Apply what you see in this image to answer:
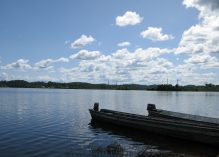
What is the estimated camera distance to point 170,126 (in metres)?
23.3

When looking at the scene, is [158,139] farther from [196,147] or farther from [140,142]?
[196,147]

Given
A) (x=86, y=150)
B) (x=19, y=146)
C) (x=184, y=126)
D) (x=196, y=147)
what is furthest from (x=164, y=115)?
(x=19, y=146)

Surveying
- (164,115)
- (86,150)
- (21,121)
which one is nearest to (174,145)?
(86,150)

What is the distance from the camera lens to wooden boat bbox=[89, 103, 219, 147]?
67.2 feet

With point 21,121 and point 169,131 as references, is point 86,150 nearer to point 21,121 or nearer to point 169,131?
point 169,131

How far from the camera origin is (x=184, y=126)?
22125mm

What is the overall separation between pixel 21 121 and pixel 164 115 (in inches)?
564

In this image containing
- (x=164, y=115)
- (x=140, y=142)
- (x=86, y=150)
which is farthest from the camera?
(x=164, y=115)

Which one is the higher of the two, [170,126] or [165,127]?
[170,126]

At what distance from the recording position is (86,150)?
1847cm

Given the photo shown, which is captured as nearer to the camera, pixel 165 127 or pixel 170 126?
pixel 170 126

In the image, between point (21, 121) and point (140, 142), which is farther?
point (21, 121)

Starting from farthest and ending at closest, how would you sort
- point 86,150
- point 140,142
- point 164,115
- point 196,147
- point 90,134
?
point 164,115
point 90,134
point 140,142
point 196,147
point 86,150

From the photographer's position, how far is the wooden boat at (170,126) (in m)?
20.5
